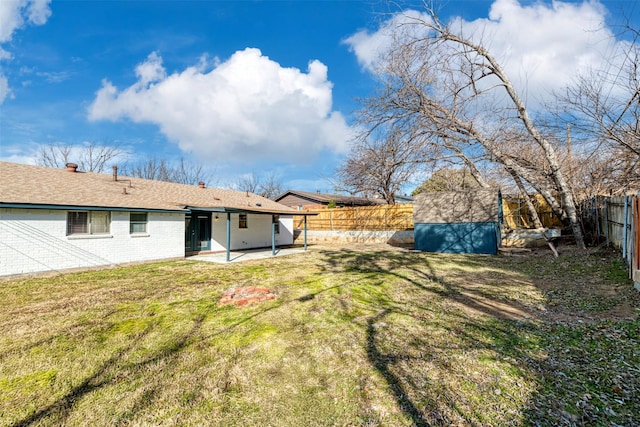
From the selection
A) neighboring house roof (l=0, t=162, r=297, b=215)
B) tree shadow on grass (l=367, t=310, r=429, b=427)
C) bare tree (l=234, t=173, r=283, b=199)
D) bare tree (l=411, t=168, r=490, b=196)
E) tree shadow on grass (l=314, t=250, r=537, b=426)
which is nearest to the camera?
tree shadow on grass (l=367, t=310, r=429, b=427)

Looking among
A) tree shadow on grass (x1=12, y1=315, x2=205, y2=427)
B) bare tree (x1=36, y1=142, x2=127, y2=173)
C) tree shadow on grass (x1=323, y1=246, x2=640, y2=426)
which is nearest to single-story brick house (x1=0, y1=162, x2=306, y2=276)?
tree shadow on grass (x1=12, y1=315, x2=205, y2=427)

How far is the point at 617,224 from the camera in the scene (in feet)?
27.9

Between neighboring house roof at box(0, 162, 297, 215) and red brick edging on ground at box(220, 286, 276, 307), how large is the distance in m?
5.01

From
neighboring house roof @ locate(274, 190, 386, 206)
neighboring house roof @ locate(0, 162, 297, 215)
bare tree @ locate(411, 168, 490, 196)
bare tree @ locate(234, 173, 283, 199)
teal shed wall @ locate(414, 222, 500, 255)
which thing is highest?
bare tree @ locate(234, 173, 283, 199)

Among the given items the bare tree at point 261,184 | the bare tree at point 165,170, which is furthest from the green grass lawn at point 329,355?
the bare tree at point 261,184

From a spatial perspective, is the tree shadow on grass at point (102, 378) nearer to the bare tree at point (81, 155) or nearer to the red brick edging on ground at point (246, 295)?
the red brick edging on ground at point (246, 295)

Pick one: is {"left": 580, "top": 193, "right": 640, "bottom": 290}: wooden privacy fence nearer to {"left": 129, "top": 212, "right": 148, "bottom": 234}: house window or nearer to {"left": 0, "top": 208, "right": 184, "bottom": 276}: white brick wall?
{"left": 0, "top": 208, "right": 184, "bottom": 276}: white brick wall

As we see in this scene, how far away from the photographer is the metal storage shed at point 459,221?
11719 millimetres

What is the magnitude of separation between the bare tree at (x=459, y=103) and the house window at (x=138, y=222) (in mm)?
9603

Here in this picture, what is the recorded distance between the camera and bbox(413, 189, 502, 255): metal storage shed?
11.7 m

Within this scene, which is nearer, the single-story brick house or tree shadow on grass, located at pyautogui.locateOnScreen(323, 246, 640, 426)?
tree shadow on grass, located at pyautogui.locateOnScreen(323, 246, 640, 426)

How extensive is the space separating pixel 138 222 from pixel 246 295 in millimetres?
7263

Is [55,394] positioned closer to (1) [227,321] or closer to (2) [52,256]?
(1) [227,321]

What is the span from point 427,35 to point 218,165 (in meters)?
31.6
